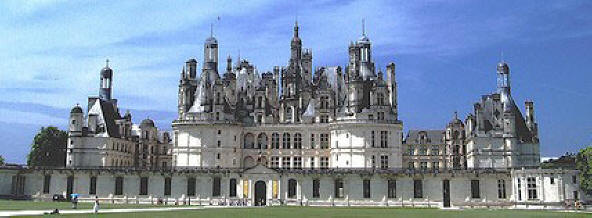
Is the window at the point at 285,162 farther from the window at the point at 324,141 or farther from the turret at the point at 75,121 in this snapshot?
the turret at the point at 75,121

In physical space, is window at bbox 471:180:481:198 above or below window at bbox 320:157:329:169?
below

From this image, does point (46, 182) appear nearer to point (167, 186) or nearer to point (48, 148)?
point (48, 148)

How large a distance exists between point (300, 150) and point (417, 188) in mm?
18405

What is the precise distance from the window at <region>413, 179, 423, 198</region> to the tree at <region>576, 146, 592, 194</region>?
1987cm

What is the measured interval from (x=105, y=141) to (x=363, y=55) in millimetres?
37763

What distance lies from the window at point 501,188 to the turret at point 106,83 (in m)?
57.7

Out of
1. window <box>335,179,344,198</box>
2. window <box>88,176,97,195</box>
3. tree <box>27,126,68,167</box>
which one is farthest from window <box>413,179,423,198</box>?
tree <box>27,126,68,167</box>

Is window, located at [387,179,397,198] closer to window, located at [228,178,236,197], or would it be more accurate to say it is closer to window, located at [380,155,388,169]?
window, located at [380,155,388,169]

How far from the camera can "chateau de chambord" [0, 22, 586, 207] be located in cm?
7625

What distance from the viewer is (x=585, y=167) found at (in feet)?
262

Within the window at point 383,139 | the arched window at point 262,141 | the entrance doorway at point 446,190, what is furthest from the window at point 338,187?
the arched window at point 262,141

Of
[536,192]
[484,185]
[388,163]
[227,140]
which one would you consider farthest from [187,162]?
[536,192]

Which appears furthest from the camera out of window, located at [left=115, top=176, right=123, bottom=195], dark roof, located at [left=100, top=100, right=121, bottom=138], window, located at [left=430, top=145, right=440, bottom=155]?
window, located at [left=430, top=145, right=440, bottom=155]

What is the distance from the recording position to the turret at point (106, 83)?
3821 inches
